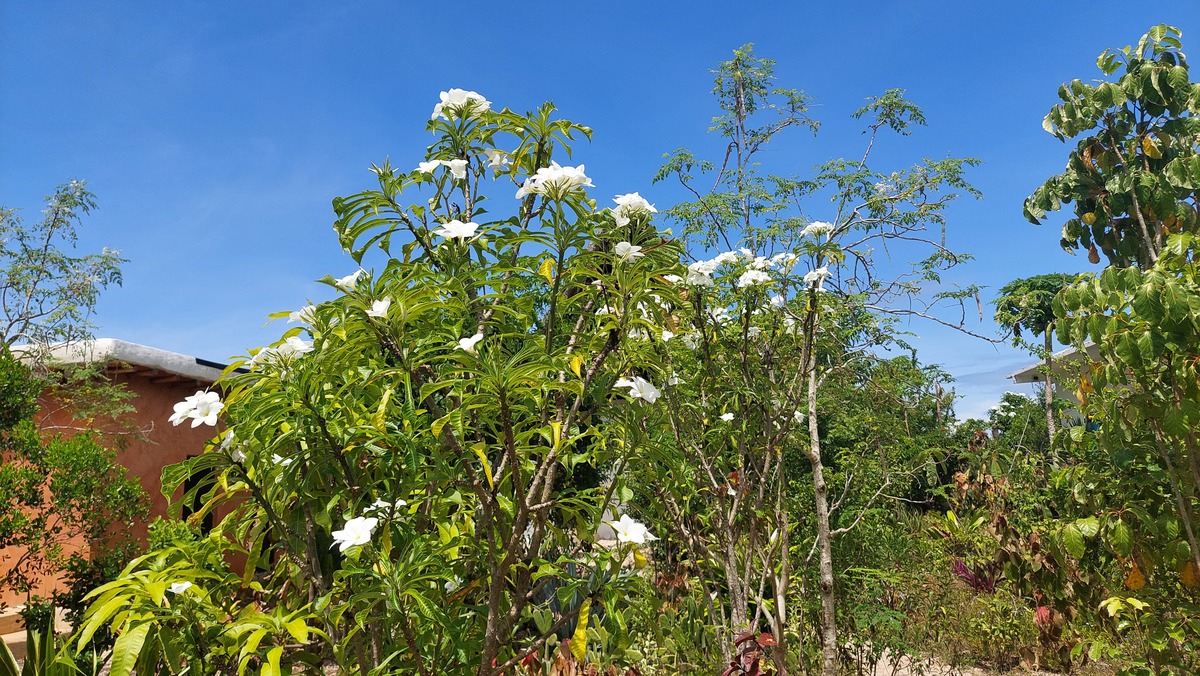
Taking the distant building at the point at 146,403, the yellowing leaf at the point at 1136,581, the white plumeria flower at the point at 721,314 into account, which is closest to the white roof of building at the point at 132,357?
the distant building at the point at 146,403

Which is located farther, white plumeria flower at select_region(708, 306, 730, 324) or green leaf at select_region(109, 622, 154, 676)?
white plumeria flower at select_region(708, 306, 730, 324)

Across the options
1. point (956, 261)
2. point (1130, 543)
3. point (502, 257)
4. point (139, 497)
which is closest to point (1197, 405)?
point (1130, 543)

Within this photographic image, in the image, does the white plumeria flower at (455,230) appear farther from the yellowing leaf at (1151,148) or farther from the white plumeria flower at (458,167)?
the yellowing leaf at (1151,148)

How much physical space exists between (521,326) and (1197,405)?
7.41ft

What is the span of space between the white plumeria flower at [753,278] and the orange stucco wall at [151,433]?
5.45 meters

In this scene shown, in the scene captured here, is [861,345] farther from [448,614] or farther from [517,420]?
[448,614]

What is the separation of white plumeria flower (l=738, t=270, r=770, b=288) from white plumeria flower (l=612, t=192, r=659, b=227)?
4.57 ft

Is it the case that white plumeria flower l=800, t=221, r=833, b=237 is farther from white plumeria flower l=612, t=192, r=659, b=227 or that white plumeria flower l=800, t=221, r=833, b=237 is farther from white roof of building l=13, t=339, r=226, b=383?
white roof of building l=13, t=339, r=226, b=383

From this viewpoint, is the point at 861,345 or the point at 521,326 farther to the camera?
the point at 861,345

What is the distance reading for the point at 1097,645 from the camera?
2.81 metres

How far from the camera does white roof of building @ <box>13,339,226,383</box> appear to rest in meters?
6.44

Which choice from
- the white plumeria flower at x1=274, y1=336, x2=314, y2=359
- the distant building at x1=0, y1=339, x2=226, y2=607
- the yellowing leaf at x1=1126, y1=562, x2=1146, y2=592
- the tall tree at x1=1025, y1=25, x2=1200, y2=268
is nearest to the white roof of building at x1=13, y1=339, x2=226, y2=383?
the distant building at x1=0, y1=339, x2=226, y2=607

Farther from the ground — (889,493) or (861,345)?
(861,345)

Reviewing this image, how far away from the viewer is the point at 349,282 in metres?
1.59
